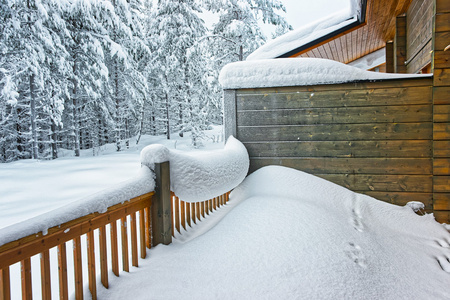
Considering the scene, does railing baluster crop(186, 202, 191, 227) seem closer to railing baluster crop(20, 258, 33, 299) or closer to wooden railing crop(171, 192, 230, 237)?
wooden railing crop(171, 192, 230, 237)

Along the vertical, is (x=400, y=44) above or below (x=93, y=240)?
above

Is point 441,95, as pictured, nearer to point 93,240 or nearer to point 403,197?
point 403,197

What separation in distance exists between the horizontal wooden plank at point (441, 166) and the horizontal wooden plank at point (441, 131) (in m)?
0.28

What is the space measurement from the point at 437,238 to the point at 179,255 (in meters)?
2.98

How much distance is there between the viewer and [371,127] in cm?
365

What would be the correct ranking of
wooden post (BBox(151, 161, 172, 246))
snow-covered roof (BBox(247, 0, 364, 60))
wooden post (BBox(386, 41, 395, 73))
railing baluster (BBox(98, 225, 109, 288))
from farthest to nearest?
wooden post (BBox(386, 41, 395, 73)) → snow-covered roof (BBox(247, 0, 364, 60)) → wooden post (BBox(151, 161, 172, 246)) → railing baluster (BBox(98, 225, 109, 288))

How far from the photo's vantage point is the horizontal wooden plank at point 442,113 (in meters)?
3.39

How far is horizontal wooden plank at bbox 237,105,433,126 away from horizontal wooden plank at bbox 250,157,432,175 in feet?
1.72

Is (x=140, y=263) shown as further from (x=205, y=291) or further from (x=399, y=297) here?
(x=399, y=297)

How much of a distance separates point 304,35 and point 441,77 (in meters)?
2.37

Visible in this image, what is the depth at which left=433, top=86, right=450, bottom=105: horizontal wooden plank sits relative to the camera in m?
3.39

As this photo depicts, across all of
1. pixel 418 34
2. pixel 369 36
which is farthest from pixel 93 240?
pixel 369 36

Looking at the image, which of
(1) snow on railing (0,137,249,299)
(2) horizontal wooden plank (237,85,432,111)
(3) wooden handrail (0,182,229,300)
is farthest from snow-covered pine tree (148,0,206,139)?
(3) wooden handrail (0,182,229,300)

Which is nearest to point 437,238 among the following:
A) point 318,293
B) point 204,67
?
point 318,293
